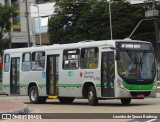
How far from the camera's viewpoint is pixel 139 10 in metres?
59.3

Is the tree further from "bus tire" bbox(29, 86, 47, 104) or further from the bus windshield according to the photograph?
the bus windshield

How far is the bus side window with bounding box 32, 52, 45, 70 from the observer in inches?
1023

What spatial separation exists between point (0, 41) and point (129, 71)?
40204 mm

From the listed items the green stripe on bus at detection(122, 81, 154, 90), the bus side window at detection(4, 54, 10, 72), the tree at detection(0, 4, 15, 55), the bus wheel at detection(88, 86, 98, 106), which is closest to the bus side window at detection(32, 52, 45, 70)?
the bus side window at detection(4, 54, 10, 72)

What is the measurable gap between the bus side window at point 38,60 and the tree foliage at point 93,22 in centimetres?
3184

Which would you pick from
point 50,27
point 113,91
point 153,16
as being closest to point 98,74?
point 113,91

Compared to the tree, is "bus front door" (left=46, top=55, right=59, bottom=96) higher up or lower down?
lower down

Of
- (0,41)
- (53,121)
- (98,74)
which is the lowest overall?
(53,121)

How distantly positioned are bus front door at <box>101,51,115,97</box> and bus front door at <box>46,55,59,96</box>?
135 inches

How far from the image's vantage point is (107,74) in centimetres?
2220

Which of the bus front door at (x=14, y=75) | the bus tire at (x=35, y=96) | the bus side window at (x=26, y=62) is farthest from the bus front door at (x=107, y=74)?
the bus front door at (x=14, y=75)

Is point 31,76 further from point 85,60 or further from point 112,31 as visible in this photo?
point 112,31

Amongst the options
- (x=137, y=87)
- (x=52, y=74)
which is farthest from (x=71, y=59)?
(x=137, y=87)

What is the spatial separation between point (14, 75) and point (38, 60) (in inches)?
98.0
